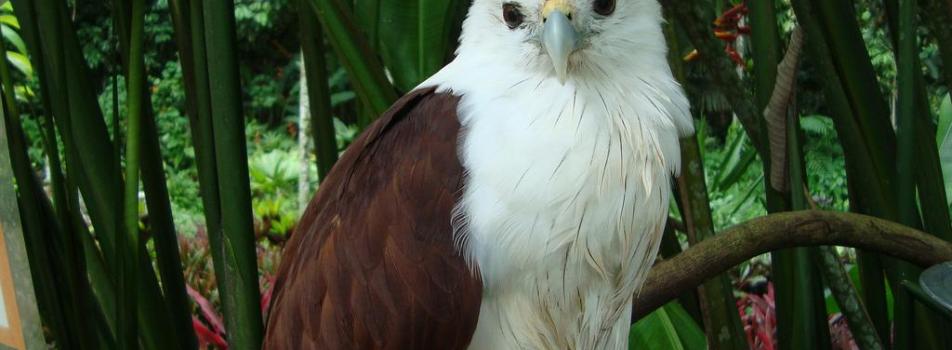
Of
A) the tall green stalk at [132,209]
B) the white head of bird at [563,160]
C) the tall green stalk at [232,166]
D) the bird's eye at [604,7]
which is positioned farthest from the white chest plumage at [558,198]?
the tall green stalk at [132,209]

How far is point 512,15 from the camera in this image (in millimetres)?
1344

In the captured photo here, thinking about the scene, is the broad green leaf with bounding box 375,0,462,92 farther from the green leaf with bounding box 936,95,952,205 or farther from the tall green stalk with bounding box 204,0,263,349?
the green leaf with bounding box 936,95,952,205

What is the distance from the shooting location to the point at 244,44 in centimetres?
996

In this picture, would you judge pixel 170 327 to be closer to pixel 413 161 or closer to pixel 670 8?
pixel 413 161

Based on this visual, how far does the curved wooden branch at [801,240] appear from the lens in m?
1.28

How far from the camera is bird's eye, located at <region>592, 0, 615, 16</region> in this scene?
53.6 inches

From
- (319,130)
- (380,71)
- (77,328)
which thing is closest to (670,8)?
(380,71)

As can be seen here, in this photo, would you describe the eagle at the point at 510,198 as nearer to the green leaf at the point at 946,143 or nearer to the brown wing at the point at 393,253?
the brown wing at the point at 393,253

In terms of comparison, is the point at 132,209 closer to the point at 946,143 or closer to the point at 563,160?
the point at 563,160

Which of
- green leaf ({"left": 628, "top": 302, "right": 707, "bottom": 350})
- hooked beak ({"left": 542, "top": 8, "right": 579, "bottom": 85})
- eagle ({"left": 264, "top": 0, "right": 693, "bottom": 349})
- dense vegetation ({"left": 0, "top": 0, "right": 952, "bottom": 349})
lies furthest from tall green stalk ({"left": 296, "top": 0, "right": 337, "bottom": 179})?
green leaf ({"left": 628, "top": 302, "right": 707, "bottom": 350})

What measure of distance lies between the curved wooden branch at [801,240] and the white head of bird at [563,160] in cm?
8

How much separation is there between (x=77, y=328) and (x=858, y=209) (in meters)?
1.14

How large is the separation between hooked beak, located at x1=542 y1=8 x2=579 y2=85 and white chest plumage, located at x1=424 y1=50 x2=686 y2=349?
0.05 metres

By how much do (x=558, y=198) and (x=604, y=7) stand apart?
30cm
